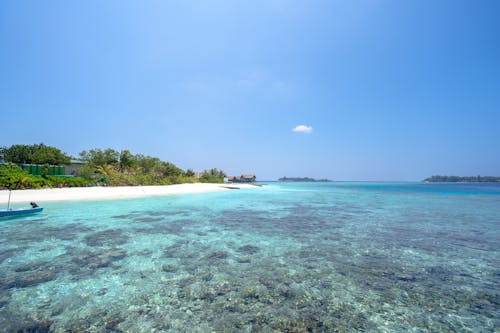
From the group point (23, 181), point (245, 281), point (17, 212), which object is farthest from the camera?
point (23, 181)

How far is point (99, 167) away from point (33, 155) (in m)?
15.0

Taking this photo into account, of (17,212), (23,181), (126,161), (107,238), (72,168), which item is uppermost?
(126,161)

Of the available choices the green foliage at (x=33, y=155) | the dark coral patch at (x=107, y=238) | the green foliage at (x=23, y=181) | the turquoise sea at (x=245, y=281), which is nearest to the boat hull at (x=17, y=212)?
the turquoise sea at (x=245, y=281)

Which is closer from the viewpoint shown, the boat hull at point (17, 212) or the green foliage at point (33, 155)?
the boat hull at point (17, 212)

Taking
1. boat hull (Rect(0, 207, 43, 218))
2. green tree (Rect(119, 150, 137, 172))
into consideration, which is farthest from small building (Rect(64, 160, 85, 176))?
boat hull (Rect(0, 207, 43, 218))

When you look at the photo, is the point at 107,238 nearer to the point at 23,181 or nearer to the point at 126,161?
the point at 23,181

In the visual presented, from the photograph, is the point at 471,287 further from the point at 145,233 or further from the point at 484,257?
the point at 145,233

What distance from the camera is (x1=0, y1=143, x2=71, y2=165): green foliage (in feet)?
133

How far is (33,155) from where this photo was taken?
136 ft

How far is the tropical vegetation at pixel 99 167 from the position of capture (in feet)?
94.0

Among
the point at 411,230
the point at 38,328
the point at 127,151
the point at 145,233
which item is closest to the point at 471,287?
the point at 411,230

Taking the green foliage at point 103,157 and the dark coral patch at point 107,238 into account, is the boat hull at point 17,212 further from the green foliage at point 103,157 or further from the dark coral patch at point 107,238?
the green foliage at point 103,157

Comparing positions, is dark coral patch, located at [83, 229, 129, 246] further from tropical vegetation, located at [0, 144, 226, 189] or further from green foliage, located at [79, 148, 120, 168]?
green foliage, located at [79, 148, 120, 168]

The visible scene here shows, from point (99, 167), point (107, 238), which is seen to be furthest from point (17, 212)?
point (99, 167)
